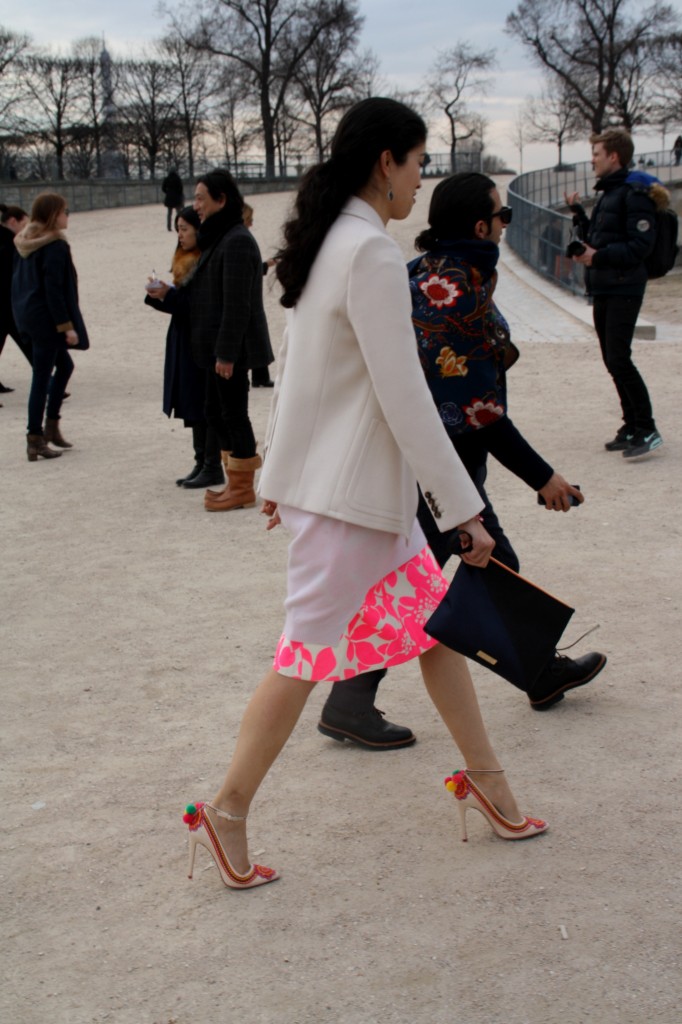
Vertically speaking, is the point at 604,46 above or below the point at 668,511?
above

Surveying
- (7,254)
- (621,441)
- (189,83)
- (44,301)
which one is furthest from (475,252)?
(189,83)

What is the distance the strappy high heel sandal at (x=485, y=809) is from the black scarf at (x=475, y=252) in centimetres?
141

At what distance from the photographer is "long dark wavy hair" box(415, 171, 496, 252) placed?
3.44 meters

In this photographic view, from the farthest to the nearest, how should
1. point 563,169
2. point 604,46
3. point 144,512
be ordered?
point 604,46
point 563,169
point 144,512

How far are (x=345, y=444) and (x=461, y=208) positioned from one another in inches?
44.1

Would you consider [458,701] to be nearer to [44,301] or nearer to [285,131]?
[44,301]

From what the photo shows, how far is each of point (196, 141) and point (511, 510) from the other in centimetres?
5838

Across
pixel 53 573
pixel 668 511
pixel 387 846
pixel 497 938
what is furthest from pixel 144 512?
pixel 497 938

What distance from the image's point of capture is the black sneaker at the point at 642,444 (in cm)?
715

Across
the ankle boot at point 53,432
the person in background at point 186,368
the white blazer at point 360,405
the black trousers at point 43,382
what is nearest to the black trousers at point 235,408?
the person in background at point 186,368

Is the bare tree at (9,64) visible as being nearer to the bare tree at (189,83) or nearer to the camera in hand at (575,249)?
the bare tree at (189,83)

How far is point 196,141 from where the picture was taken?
61000 mm

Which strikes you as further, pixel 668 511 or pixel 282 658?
pixel 668 511

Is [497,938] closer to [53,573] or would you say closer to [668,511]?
[53,573]
